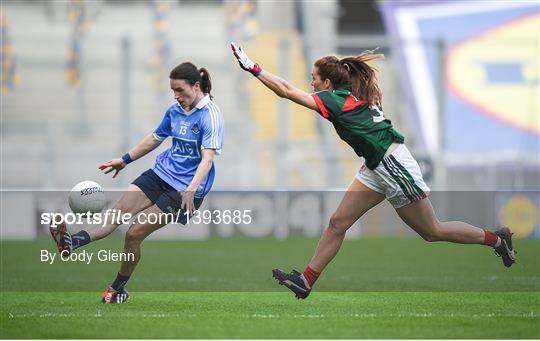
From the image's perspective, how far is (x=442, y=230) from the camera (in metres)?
9.84

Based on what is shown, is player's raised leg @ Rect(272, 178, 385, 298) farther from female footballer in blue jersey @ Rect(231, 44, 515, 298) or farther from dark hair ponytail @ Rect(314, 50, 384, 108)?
dark hair ponytail @ Rect(314, 50, 384, 108)

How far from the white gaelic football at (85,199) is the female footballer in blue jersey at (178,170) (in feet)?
0.76

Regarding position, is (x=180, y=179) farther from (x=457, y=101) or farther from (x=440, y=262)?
(x=457, y=101)

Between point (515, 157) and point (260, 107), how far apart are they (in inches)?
192

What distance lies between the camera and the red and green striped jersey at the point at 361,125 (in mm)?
9391

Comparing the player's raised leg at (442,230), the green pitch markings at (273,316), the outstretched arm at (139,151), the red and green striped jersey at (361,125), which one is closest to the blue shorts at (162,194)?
the outstretched arm at (139,151)

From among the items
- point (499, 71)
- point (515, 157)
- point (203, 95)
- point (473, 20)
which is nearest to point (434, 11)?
point (473, 20)

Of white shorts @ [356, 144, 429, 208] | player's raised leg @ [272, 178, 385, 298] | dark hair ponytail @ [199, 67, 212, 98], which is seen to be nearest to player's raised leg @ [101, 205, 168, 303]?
dark hair ponytail @ [199, 67, 212, 98]

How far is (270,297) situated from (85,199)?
192 centimetres

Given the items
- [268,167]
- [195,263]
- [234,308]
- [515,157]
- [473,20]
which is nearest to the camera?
[234,308]

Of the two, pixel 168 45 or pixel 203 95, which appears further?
pixel 168 45

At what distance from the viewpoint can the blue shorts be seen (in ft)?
32.8

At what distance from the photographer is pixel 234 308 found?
9820 mm

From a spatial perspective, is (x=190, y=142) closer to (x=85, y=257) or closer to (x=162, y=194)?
(x=162, y=194)
